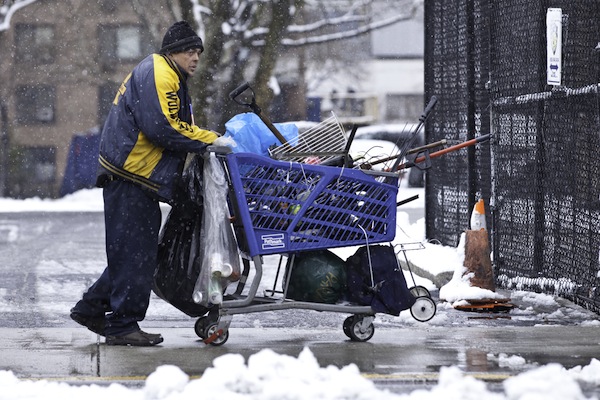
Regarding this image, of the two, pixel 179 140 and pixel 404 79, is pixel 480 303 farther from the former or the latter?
pixel 404 79

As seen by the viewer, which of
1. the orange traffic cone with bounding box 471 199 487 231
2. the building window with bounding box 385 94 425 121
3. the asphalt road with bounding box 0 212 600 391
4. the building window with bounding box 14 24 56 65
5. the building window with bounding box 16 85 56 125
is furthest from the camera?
the building window with bounding box 385 94 425 121

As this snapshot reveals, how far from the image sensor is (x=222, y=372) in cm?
518

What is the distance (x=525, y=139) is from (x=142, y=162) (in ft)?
12.6

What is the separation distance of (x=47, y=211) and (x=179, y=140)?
59.0ft

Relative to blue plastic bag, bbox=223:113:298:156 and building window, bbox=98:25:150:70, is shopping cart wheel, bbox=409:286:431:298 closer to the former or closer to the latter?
blue plastic bag, bbox=223:113:298:156

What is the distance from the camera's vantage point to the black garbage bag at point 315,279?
688 centimetres

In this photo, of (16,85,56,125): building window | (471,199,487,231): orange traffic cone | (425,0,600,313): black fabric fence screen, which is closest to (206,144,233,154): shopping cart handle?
(425,0,600,313): black fabric fence screen

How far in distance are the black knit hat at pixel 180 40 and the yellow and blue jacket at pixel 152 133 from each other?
73 mm

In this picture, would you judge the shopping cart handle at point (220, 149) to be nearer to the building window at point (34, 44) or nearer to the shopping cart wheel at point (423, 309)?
the shopping cart wheel at point (423, 309)

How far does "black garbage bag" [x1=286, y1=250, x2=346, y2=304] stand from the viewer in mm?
6879

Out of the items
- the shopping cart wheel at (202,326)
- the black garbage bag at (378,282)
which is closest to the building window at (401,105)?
the black garbage bag at (378,282)

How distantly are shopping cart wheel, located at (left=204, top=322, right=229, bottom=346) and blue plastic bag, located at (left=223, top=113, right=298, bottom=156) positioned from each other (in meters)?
1.06

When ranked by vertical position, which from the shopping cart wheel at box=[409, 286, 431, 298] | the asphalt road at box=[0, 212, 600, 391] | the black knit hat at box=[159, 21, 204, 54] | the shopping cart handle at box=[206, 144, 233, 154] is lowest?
the asphalt road at box=[0, 212, 600, 391]

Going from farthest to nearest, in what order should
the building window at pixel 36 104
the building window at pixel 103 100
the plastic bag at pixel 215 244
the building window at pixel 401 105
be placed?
the building window at pixel 401 105
the building window at pixel 103 100
the building window at pixel 36 104
the plastic bag at pixel 215 244
